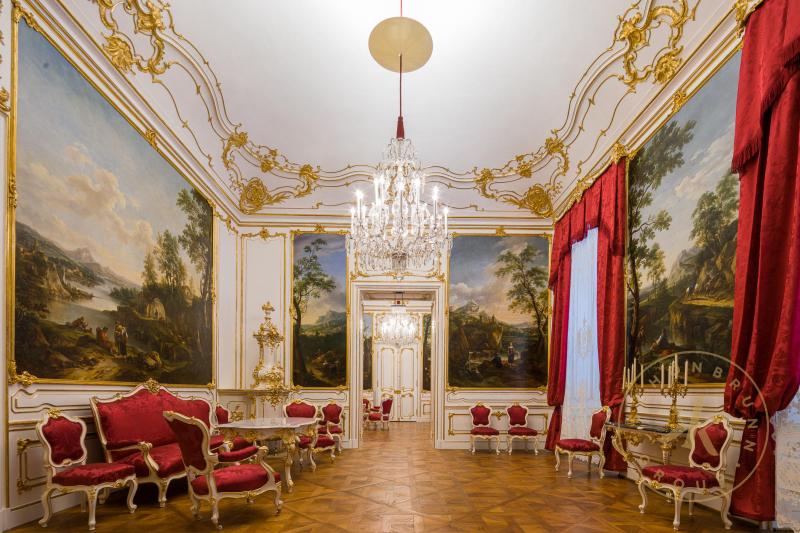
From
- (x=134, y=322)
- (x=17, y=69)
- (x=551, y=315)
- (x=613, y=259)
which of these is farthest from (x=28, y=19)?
(x=551, y=315)

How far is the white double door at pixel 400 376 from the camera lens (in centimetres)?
1653

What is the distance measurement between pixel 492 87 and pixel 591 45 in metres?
1.37

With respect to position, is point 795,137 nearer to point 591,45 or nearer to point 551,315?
point 591,45

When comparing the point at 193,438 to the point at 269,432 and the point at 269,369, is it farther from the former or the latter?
the point at 269,369

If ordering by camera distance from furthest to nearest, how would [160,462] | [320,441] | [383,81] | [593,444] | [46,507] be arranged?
1. [320,441]
2. [593,444]
3. [383,81]
4. [160,462]
5. [46,507]

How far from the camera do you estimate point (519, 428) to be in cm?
920

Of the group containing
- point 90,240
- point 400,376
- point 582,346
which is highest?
point 90,240

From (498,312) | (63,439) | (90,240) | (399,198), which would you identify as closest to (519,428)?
(498,312)

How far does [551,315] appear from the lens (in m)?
9.91

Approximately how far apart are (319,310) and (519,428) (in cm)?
437

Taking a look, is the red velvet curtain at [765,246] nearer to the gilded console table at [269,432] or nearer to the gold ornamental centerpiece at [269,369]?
the gilded console table at [269,432]

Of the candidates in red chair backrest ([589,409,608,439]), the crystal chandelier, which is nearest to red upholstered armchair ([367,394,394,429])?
the crystal chandelier

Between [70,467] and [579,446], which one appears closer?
[70,467]

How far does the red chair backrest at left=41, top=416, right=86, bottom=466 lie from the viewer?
433cm
